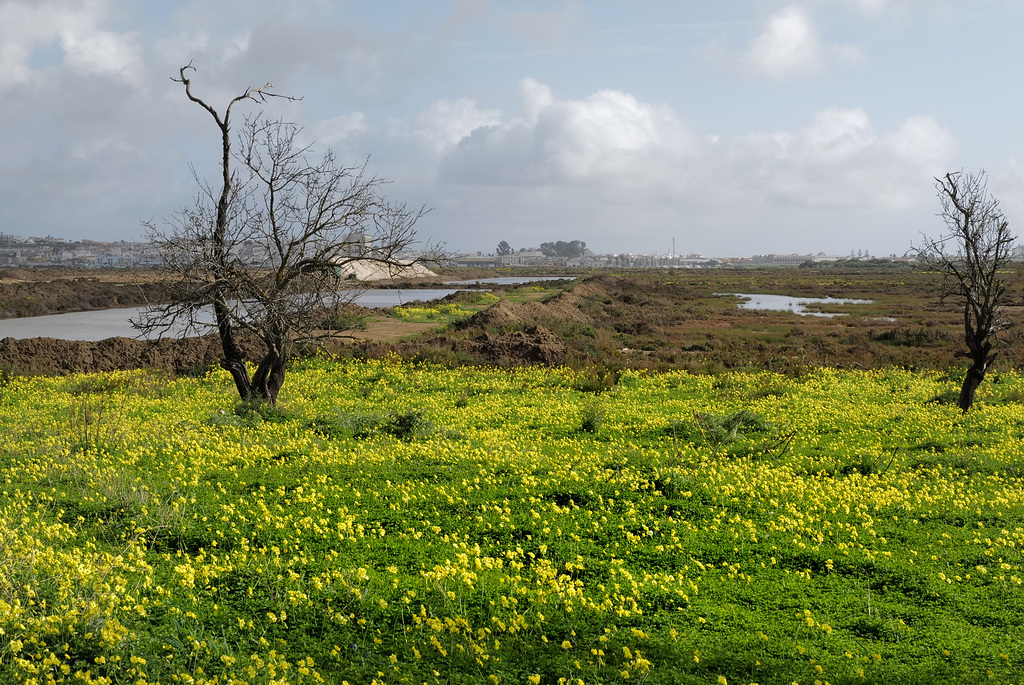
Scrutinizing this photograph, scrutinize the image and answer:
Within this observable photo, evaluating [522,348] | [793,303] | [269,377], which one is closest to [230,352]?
[269,377]

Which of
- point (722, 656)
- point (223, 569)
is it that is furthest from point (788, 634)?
point (223, 569)

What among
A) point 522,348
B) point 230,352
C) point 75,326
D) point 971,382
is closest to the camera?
point 230,352

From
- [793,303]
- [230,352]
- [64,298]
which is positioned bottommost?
[230,352]

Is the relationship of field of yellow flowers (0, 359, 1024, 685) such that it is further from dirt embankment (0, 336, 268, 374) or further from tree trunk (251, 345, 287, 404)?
dirt embankment (0, 336, 268, 374)

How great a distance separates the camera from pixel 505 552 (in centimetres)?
753

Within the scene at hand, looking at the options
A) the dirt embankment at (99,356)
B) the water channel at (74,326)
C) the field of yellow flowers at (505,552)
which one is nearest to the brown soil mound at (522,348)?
the water channel at (74,326)

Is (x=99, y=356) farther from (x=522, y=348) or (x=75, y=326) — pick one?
(x=75, y=326)

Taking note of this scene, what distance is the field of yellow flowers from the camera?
219 inches

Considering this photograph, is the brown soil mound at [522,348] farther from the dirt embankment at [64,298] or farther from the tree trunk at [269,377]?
the dirt embankment at [64,298]

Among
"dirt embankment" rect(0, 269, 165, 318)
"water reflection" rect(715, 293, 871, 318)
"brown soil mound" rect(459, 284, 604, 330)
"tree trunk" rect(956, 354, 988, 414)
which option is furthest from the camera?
"dirt embankment" rect(0, 269, 165, 318)

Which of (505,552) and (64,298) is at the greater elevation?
(64,298)

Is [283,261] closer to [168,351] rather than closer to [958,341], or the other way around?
[168,351]

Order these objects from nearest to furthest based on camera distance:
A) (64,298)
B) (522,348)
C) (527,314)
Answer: (522,348) < (527,314) < (64,298)

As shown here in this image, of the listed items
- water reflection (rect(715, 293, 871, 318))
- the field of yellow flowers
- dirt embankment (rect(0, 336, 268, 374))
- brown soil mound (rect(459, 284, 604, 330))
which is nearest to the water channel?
brown soil mound (rect(459, 284, 604, 330))
